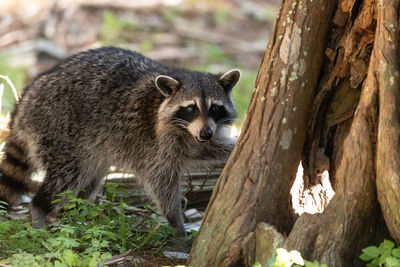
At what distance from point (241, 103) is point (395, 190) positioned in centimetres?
575

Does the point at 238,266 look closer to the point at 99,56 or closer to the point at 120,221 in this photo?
the point at 120,221

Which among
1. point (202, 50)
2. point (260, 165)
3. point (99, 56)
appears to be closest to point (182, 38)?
point (202, 50)

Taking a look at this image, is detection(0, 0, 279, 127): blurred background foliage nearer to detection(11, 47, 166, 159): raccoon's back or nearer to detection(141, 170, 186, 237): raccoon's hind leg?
detection(11, 47, 166, 159): raccoon's back

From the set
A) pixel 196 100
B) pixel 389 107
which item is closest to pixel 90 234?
pixel 196 100

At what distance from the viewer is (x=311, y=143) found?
12.7ft

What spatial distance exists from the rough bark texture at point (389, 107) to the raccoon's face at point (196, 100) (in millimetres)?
2046

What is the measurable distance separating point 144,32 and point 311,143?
7977mm

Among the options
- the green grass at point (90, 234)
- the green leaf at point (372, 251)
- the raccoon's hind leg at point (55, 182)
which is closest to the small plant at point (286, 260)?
the green leaf at point (372, 251)

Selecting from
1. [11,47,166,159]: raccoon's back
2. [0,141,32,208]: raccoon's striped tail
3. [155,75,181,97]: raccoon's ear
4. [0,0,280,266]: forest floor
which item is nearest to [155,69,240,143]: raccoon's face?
[155,75,181,97]: raccoon's ear

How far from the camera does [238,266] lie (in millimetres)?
3594

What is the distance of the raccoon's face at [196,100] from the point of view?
17.0 ft

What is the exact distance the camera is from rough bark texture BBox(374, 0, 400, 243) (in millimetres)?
3156

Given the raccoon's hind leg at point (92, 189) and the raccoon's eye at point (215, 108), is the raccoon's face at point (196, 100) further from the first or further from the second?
the raccoon's hind leg at point (92, 189)

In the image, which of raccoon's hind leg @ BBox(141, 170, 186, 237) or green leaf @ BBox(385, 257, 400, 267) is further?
raccoon's hind leg @ BBox(141, 170, 186, 237)
